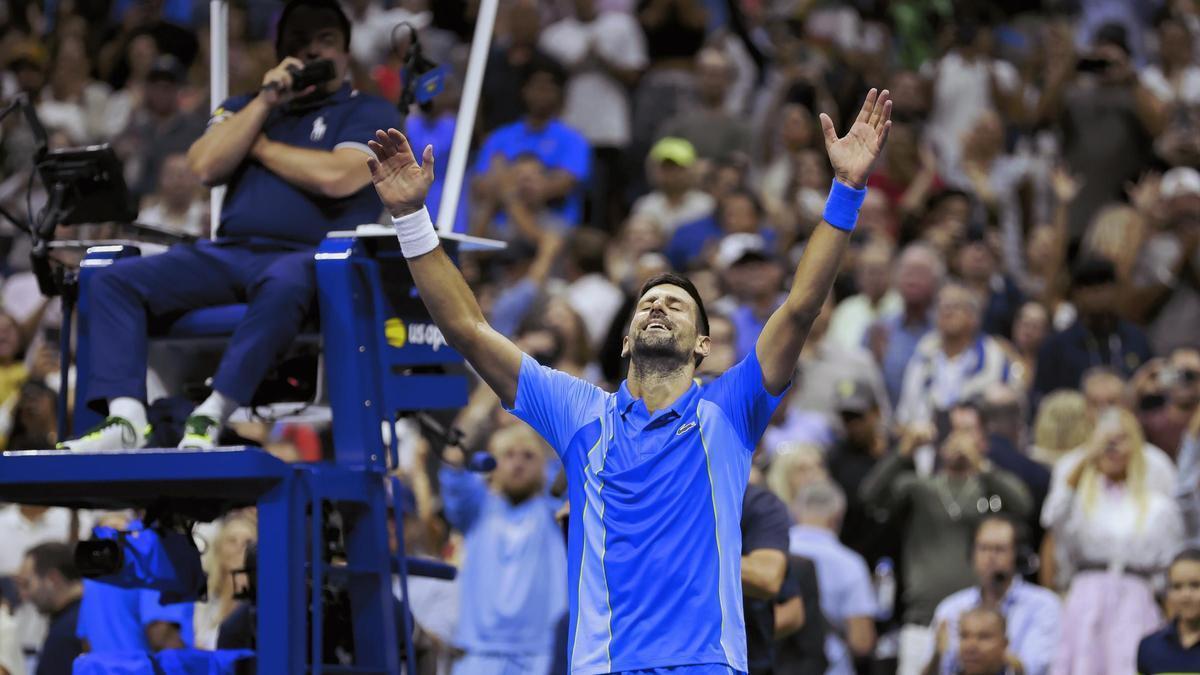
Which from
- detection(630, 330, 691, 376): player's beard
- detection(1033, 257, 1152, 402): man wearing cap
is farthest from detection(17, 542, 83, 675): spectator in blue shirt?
detection(1033, 257, 1152, 402): man wearing cap

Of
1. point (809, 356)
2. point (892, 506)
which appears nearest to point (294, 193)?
point (892, 506)

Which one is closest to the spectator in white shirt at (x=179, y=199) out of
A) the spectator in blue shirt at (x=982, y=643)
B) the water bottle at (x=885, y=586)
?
the water bottle at (x=885, y=586)

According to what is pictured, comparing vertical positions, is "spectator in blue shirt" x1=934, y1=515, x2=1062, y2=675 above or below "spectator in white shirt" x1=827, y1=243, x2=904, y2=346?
below

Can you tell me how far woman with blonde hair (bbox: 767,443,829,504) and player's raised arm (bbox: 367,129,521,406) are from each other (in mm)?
4409

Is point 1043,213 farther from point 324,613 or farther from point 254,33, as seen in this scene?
point 324,613

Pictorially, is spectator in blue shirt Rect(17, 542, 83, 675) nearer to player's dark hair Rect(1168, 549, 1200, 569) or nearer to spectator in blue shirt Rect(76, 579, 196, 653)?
spectator in blue shirt Rect(76, 579, 196, 653)

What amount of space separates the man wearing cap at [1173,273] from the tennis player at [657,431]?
7348 mm

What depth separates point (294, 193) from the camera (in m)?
8.25

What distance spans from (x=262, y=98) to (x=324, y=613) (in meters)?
1.97

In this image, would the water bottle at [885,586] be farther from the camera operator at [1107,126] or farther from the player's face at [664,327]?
the player's face at [664,327]

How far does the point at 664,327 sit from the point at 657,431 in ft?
1.05

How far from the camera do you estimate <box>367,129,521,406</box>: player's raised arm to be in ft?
22.2

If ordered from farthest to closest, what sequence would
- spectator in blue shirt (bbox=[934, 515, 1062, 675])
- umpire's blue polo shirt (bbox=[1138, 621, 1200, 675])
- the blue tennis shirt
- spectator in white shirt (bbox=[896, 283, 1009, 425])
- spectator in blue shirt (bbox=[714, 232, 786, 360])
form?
1. spectator in blue shirt (bbox=[714, 232, 786, 360])
2. spectator in white shirt (bbox=[896, 283, 1009, 425])
3. spectator in blue shirt (bbox=[934, 515, 1062, 675])
4. umpire's blue polo shirt (bbox=[1138, 621, 1200, 675])
5. the blue tennis shirt

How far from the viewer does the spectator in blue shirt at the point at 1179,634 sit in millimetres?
9438
